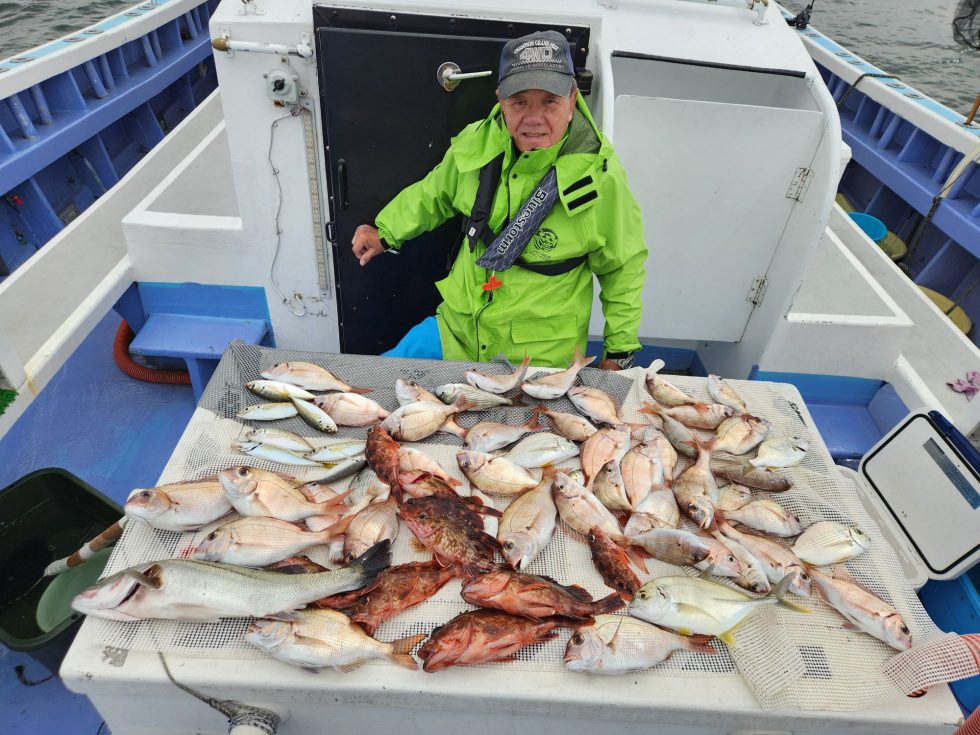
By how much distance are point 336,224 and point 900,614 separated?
3.20 m

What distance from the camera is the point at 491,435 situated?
7.32 ft

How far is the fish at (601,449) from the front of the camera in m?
2.15

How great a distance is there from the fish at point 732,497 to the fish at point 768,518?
0.09 ft

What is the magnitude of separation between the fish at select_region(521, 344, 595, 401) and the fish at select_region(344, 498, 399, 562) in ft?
2.67

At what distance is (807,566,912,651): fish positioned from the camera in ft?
5.74

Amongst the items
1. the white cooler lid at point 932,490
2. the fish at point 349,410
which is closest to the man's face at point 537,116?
the fish at point 349,410

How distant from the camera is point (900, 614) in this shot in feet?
6.07

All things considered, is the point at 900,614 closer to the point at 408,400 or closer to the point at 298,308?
the point at 408,400

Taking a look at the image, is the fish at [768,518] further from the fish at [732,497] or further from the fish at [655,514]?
the fish at [655,514]

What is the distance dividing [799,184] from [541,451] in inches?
100

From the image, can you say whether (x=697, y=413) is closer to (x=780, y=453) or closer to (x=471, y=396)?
(x=780, y=453)

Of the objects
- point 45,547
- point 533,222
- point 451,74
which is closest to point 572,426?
point 533,222

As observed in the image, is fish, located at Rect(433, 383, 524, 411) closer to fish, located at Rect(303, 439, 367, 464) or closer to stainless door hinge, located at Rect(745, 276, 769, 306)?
fish, located at Rect(303, 439, 367, 464)

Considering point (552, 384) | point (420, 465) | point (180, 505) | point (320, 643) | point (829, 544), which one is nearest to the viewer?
point (320, 643)
